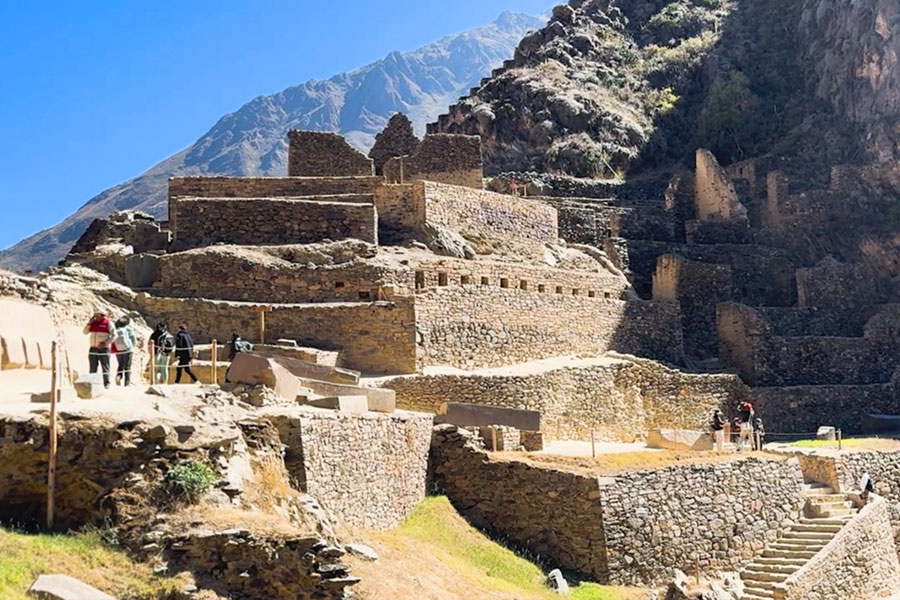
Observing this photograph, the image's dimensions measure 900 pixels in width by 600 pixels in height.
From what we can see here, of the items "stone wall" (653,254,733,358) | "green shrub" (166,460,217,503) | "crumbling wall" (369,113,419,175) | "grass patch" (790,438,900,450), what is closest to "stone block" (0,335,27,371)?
"green shrub" (166,460,217,503)

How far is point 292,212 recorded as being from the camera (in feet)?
78.8

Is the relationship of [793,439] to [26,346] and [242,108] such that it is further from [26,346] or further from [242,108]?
[242,108]

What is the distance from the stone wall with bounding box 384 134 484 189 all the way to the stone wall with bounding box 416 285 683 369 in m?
5.47

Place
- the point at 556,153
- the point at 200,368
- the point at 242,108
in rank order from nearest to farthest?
the point at 200,368
the point at 556,153
the point at 242,108

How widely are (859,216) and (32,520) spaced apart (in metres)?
32.6

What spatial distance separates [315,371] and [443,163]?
1302 centimetres

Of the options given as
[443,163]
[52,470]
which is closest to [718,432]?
[443,163]

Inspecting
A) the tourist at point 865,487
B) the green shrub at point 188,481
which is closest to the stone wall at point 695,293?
the tourist at point 865,487

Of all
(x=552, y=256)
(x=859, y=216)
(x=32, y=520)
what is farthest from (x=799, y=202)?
(x=32, y=520)

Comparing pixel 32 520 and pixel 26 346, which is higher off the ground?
pixel 26 346

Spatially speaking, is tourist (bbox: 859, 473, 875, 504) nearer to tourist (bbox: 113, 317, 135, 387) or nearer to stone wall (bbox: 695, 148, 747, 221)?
tourist (bbox: 113, 317, 135, 387)

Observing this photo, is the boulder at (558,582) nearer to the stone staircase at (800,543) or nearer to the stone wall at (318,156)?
the stone staircase at (800,543)

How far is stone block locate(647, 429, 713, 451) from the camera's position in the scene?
22.1 m

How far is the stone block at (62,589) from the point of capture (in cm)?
923
